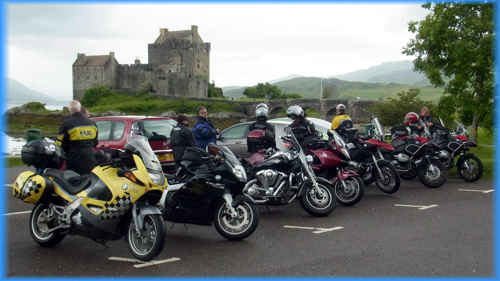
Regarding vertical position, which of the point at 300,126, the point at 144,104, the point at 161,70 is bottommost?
the point at 300,126

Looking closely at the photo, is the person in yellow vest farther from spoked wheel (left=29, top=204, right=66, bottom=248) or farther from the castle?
the castle

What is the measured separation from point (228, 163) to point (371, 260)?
2.13 m

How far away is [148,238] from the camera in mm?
6020

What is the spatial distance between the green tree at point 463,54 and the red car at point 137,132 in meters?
8.63

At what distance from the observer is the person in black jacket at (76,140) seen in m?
8.43

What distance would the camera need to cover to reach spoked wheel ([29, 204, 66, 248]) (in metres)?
6.60

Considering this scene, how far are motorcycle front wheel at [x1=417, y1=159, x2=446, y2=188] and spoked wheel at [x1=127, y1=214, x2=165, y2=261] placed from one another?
7.40 m

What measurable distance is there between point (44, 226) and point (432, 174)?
808cm

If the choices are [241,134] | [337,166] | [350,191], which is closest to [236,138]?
[241,134]

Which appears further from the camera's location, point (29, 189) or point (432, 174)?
point (432, 174)

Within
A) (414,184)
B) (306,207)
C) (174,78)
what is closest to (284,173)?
(306,207)

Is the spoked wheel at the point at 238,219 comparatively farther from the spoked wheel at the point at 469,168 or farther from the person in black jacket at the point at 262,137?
the spoked wheel at the point at 469,168

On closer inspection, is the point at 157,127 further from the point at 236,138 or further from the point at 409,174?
the point at 409,174

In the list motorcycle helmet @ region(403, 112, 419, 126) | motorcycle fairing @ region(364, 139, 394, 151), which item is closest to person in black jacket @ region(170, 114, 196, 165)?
motorcycle fairing @ region(364, 139, 394, 151)
